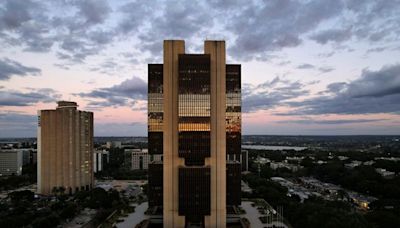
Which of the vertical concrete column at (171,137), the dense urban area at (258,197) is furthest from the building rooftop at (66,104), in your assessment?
the vertical concrete column at (171,137)

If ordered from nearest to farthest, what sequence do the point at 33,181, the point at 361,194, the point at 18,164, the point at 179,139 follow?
the point at 179,139
the point at 361,194
the point at 33,181
the point at 18,164

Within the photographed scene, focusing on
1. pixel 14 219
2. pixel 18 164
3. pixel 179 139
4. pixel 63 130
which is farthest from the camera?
pixel 18 164

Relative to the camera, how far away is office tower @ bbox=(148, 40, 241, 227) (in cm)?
5084

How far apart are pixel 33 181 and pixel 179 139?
307ft

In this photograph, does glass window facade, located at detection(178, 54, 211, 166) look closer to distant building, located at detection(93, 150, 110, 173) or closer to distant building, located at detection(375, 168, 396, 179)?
distant building, located at detection(375, 168, 396, 179)

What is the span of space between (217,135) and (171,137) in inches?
273

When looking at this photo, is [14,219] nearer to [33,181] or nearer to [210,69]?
[210,69]

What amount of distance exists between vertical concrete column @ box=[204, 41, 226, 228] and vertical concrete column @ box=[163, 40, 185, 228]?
4712mm

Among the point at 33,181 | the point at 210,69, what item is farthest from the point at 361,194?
the point at 33,181

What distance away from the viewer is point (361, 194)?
93.9 meters

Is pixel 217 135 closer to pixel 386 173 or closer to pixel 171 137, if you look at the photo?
pixel 171 137

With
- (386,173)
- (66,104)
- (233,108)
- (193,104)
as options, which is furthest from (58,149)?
(386,173)

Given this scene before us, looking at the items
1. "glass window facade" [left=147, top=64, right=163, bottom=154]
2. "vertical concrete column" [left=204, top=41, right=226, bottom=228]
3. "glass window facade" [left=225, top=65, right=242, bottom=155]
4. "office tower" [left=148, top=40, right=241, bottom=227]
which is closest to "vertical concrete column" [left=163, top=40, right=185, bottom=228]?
"office tower" [left=148, top=40, right=241, bottom=227]

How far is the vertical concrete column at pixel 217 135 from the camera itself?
52406 mm
